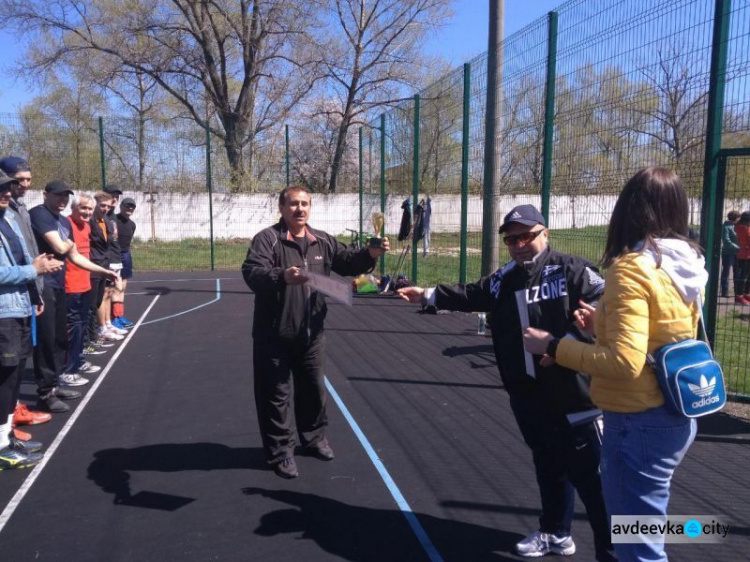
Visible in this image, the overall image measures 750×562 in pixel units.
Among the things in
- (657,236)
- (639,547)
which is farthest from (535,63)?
(639,547)

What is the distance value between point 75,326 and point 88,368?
752 millimetres

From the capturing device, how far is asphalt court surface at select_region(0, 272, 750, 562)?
3615 millimetres

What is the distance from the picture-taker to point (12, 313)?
15.0 ft

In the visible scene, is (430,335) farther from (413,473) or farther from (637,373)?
(637,373)

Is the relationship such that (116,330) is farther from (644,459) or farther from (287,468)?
(644,459)

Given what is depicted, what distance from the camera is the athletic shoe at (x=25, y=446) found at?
475 centimetres

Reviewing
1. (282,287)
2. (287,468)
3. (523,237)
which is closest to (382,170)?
(282,287)

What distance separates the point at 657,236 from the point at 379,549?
7.48 feet

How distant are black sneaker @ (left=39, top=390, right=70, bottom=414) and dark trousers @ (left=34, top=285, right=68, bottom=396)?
0.15 ft

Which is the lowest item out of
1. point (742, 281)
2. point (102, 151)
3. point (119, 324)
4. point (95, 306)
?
point (119, 324)

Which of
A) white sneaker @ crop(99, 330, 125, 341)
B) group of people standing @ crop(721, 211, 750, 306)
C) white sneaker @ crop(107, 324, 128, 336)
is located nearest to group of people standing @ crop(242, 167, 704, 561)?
group of people standing @ crop(721, 211, 750, 306)

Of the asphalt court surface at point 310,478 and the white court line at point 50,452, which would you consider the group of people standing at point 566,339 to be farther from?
the white court line at point 50,452

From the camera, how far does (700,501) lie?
4.04m

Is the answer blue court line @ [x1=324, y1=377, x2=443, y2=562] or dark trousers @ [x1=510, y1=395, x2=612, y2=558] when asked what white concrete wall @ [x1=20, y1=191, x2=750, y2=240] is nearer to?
blue court line @ [x1=324, y1=377, x2=443, y2=562]
